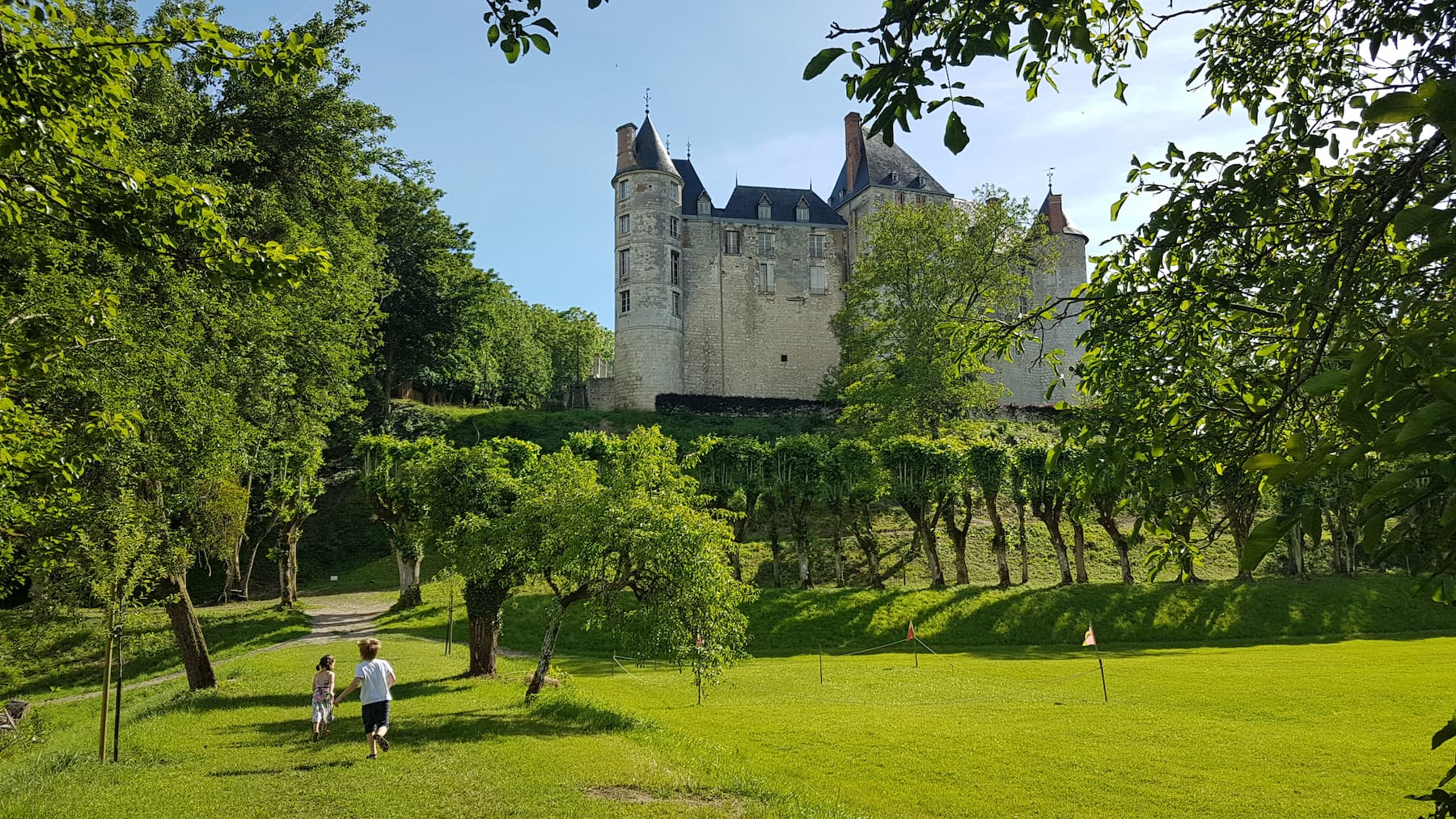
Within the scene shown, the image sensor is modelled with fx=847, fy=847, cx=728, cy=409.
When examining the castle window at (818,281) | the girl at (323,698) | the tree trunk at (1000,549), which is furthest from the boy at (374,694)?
the castle window at (818,281)

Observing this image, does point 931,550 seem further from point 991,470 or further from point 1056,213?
point 1056,213

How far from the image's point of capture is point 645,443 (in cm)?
1616

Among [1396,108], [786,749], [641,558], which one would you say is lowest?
[786,749]

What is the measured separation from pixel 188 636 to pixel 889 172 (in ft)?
181

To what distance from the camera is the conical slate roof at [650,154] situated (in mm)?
55625

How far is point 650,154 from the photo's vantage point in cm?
5591

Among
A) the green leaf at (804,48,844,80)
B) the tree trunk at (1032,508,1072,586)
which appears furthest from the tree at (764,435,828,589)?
the green leaf at (804,48,844,80)

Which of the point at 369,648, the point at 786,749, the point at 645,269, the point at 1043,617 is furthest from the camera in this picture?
the point at 645,269

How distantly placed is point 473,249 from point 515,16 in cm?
4506

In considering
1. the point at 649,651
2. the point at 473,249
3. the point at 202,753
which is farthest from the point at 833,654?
the point at 473,249

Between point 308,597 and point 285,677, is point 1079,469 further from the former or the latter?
point 308,597

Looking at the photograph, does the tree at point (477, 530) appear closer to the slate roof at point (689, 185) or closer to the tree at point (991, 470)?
the tree at point (991, 470)

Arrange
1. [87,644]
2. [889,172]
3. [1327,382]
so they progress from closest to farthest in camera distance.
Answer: [1327,382] < [87,644] < [889,172]

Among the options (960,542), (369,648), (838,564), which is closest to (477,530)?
(369,648)
